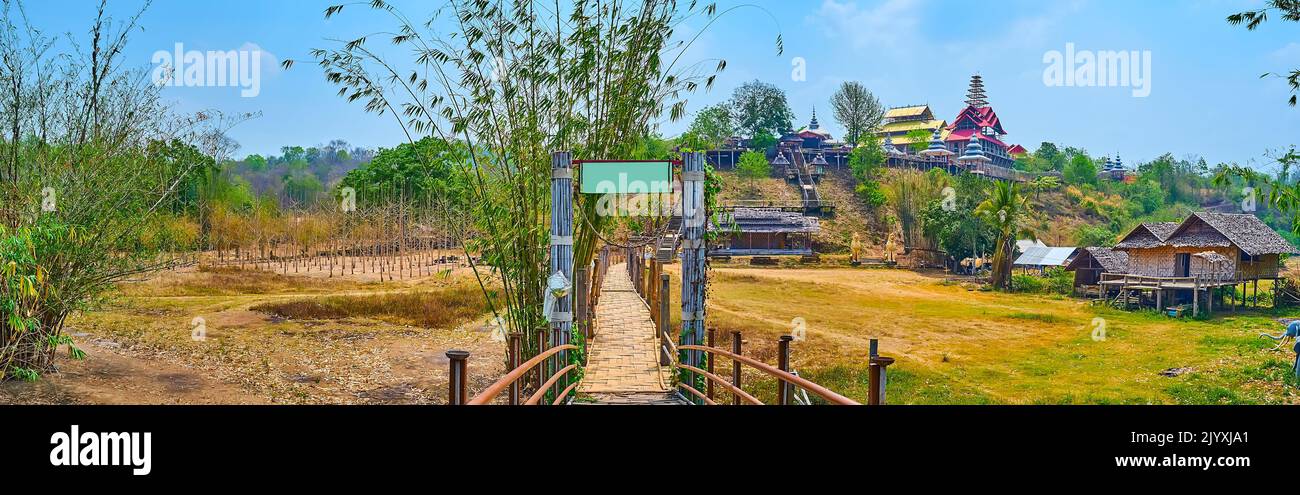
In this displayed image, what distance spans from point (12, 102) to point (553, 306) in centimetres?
511

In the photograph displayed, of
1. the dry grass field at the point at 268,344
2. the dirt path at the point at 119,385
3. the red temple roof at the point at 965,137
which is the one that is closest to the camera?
the dirt path at the point at 119,385

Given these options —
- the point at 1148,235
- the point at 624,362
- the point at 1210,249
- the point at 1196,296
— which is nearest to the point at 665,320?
the point at 624,362

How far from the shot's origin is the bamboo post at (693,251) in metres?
4.77

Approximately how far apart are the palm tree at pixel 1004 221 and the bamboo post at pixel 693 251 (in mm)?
14151

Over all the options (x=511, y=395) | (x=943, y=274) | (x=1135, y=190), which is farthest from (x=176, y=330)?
(x=1135, y=190)

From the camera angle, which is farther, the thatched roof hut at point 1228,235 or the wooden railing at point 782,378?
the thatched roof hut at point 1228,235

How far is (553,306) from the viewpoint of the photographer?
16.0 ft

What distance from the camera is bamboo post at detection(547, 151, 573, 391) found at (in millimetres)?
4801

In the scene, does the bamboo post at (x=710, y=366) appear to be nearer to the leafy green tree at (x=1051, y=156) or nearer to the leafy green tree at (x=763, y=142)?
the leafy green tree at (x=763, y=142)

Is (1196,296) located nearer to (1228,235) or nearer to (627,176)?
(1228,235)

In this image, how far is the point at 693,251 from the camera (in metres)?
4.91

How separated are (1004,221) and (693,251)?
15294mm

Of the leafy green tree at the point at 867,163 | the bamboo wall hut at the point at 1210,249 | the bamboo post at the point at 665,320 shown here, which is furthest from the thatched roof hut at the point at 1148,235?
the leafy green tree at the point at 867,163
